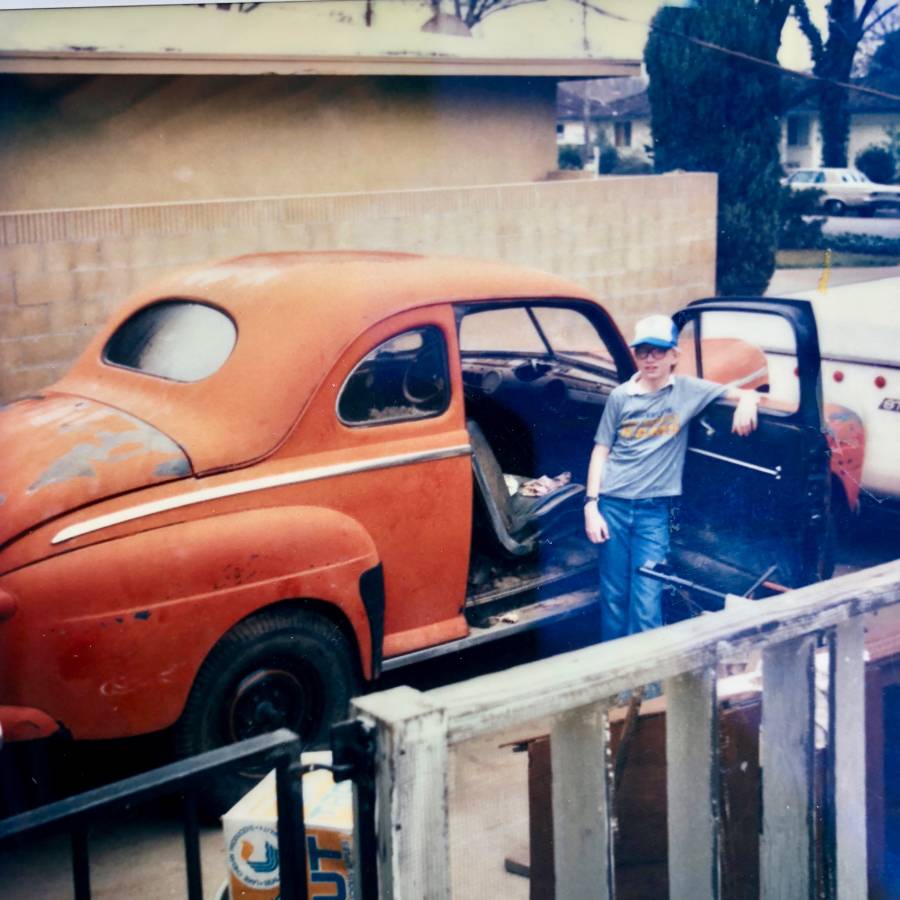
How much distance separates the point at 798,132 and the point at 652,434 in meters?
9.38

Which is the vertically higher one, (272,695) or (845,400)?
(845,400)

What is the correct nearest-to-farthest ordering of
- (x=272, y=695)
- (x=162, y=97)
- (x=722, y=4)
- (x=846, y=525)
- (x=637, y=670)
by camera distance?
(x=637, y=670)
(x=272, y=695)
(x=846, y=525)
(x=162, y=97)
(x=722, y=4)

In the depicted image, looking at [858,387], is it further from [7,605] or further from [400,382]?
[7,605]

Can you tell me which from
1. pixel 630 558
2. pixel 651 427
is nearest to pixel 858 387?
pixel 651 427

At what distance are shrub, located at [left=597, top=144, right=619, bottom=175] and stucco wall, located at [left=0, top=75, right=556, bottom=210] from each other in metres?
2.26

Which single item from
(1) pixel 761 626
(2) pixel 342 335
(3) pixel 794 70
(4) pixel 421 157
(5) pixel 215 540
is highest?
(3) pixel 794 70

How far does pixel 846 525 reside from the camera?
6.53 m

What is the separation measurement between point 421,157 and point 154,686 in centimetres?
829

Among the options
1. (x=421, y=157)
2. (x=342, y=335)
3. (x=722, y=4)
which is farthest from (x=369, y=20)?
(x=342, y=335)

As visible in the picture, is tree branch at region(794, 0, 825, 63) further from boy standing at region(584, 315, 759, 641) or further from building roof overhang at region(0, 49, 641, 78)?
boy standing at region(584, 315, 759, 641)

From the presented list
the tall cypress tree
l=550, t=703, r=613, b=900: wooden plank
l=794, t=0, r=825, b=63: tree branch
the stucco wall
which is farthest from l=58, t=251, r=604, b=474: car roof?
the tall cypress tree

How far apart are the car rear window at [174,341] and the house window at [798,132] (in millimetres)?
9664

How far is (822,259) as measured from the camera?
47.9ft

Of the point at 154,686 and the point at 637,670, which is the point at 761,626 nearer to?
the point at 637,670
